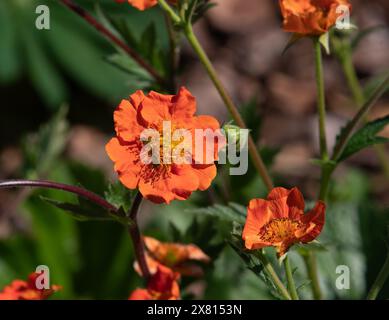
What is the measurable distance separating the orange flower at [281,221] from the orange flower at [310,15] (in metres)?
0.23

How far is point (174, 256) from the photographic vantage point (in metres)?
1.13

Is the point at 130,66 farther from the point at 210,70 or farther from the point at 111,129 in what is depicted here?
the point at 111,129

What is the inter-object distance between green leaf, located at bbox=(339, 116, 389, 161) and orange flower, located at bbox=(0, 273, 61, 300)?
1.45ft

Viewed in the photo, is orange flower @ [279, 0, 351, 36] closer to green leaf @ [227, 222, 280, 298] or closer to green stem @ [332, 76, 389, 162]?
green stem @ [332, 76, 389, 162]

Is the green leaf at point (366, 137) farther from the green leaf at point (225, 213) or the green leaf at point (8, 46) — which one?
the green leaf at point (8, 46)

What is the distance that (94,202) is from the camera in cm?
96

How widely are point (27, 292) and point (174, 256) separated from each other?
0.73 feet

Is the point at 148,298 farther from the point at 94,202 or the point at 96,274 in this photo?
the point at 96,274

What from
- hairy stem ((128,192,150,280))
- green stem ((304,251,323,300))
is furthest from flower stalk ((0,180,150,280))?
green stem ((304,251,323,300))

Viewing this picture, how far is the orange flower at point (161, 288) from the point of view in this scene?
1.01m
